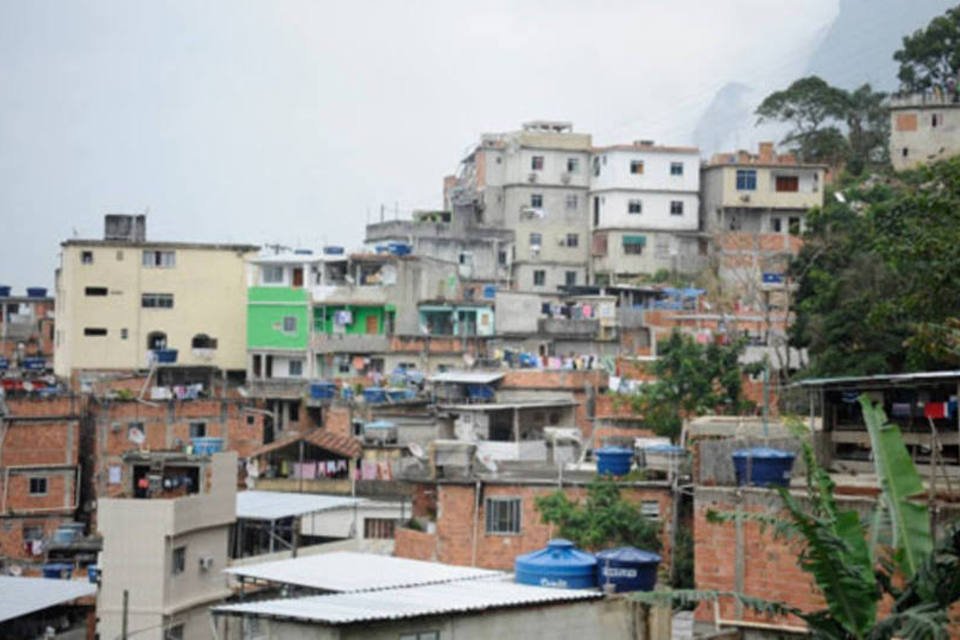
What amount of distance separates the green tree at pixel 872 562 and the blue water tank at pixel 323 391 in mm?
27088

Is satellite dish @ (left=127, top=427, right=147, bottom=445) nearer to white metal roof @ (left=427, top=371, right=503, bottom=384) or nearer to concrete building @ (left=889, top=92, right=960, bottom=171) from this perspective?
white metal roof @ (left=427, top=371, right=503, bottom=384)

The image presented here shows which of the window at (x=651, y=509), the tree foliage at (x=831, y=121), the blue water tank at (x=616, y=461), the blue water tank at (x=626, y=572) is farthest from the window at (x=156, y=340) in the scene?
the blue water tank at (x=626, y=572)

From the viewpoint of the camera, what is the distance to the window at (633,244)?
163 ft

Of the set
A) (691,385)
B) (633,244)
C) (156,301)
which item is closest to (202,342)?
(156,301)

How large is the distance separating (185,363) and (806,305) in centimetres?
2212

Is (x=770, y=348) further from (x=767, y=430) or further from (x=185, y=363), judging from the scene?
(x=185, y=363)

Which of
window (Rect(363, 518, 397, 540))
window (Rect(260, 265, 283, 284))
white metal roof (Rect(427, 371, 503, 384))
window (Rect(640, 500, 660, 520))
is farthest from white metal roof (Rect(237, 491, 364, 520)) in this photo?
window (Rect(260, 265, 283, 284))

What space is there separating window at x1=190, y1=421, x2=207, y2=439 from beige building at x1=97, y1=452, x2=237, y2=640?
13213 mm

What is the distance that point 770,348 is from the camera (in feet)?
114

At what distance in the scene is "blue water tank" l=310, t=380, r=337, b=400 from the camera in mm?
39656

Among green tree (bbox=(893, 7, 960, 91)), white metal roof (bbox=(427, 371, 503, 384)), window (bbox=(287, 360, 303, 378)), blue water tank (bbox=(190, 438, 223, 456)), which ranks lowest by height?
blue water tank (bbox=(190, 438, 223, 456))

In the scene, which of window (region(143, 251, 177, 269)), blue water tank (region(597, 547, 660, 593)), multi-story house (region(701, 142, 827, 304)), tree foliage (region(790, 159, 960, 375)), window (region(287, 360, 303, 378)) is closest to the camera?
blue water tank (region(597, 547, 660, 593))

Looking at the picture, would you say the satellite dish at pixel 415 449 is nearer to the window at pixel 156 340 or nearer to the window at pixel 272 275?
the window at pixel 272 275

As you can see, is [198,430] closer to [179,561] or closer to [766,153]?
[179,561]
